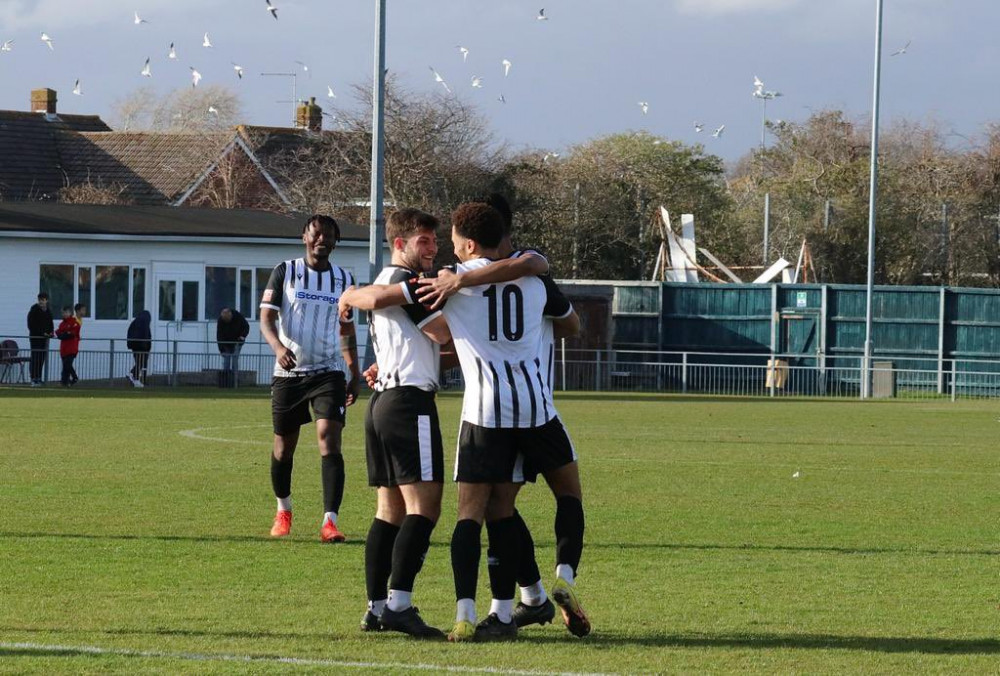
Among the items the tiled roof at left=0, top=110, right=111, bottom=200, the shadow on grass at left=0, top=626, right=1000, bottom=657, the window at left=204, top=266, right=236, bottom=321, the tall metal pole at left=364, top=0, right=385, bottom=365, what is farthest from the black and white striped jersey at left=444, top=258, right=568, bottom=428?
the tiled roof at left=0, top=110, right=111, bottom=200

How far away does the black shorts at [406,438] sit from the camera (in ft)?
25.5

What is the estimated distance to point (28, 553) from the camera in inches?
406

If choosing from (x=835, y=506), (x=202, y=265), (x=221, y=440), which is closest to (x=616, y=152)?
(x=202, y=265)

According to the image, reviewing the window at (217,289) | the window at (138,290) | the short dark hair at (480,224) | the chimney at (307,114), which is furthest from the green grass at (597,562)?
the chimney at (307,114)

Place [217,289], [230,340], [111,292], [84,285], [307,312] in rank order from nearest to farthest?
[307,312], [230,340], [84,285], [111,292], [217,289]

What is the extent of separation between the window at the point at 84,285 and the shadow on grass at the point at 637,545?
96.8 ft

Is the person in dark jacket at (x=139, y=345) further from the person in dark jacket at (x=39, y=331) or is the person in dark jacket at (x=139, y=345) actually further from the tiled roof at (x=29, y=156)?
the tiled roof at (x=29, y=156)

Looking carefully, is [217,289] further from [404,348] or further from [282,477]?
[404,348]

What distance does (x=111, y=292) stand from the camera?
132 ft

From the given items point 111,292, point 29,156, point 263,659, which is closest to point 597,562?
point 263,659

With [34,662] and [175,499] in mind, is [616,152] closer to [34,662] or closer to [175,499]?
[175,499]

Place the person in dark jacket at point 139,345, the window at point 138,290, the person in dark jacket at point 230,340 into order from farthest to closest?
the window at point 138,290 → the person in dark jacket at point 230,340 → the person in dark jacket at point 139,345

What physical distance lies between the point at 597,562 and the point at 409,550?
277cm

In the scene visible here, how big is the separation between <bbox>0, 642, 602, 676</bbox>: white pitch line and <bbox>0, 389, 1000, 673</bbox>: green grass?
6 cm
